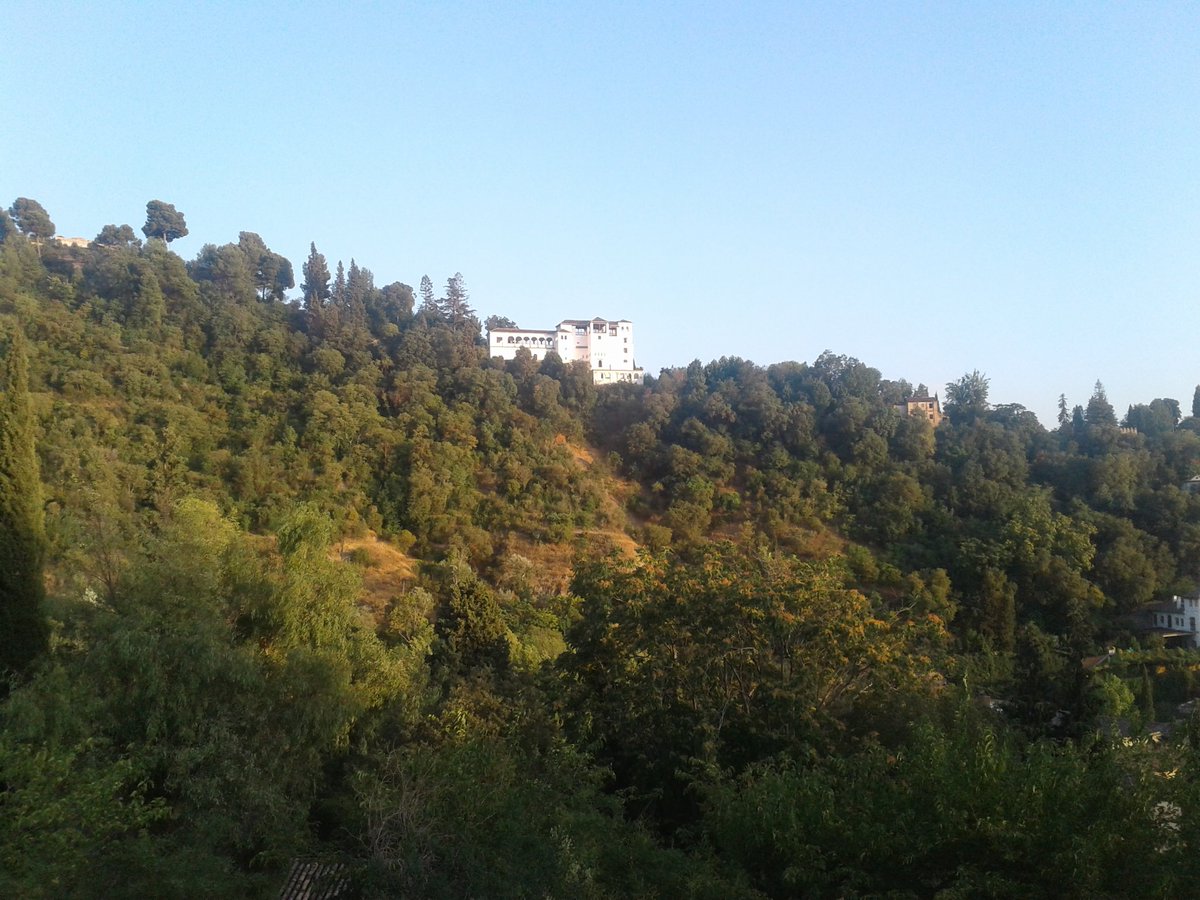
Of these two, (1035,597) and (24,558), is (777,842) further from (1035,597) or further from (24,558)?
(1035,597)

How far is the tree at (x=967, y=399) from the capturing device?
140 ft

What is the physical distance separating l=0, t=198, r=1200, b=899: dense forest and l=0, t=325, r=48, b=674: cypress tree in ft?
0.12

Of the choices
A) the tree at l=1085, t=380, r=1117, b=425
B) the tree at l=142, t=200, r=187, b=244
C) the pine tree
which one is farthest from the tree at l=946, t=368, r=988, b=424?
the tree at l=142, t=200, r=187, b=244

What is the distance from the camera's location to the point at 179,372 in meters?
31.6

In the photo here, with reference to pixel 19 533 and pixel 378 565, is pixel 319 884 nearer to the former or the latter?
pixel 19 533

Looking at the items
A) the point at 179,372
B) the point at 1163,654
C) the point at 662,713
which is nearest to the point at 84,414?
the point at 179,372

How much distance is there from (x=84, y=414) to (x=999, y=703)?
26.4 m

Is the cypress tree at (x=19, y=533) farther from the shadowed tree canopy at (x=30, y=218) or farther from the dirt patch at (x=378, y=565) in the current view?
the shadowed tree canopy at (x=30, y=218)

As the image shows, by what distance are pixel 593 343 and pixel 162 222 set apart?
88.7 feet

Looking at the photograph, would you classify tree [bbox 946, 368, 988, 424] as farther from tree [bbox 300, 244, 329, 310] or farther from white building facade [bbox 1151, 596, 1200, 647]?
tree [bbox 300, 244, 329, 310]

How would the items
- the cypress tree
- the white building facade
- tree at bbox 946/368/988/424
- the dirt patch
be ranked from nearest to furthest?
the cypress tree
the dirt patch
the white building facade
tree at bbox 946/368/988/424

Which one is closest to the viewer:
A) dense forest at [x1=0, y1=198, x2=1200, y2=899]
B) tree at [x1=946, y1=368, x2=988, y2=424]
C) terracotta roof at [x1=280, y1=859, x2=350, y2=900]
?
dense forest at [x1=0, y1=198, x2=1200, y2=899]

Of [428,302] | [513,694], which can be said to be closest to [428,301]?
[428,302]

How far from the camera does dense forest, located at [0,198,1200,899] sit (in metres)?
6.06
